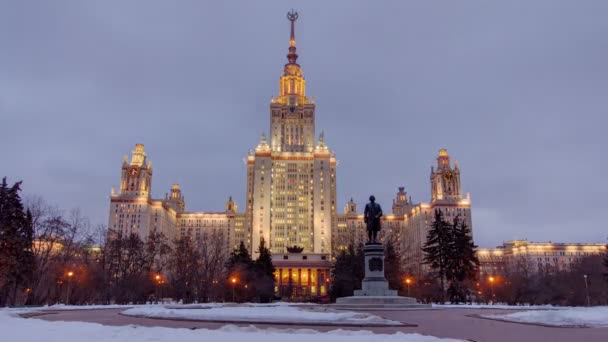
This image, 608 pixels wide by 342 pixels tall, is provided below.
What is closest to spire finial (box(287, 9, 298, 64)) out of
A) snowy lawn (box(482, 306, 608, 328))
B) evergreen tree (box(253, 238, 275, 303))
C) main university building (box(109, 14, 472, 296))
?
main university building (box(109, 14, 472, 296))

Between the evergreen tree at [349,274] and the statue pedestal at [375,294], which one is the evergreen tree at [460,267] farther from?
the statue pedestal at [375,294]

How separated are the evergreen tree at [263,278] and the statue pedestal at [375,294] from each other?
34.3 m

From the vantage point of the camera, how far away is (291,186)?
550ft

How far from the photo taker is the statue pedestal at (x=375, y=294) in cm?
3372

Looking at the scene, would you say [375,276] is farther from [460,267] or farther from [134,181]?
[134,181]

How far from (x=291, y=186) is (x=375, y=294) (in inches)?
5184

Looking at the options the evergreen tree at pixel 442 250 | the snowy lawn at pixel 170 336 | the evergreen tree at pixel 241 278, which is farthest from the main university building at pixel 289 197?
the snowy lawn at pixel 170 336

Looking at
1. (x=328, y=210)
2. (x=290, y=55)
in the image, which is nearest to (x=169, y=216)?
(x=328, y=210)

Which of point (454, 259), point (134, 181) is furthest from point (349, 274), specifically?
point (134, 181)

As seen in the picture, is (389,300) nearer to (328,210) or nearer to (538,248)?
(328,210)

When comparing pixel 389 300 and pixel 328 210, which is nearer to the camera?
pixel 389 300

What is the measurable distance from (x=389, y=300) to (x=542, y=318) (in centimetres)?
1533

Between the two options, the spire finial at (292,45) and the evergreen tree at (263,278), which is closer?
the evergreen tree at (263,278)

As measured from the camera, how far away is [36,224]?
50906 millimetres
